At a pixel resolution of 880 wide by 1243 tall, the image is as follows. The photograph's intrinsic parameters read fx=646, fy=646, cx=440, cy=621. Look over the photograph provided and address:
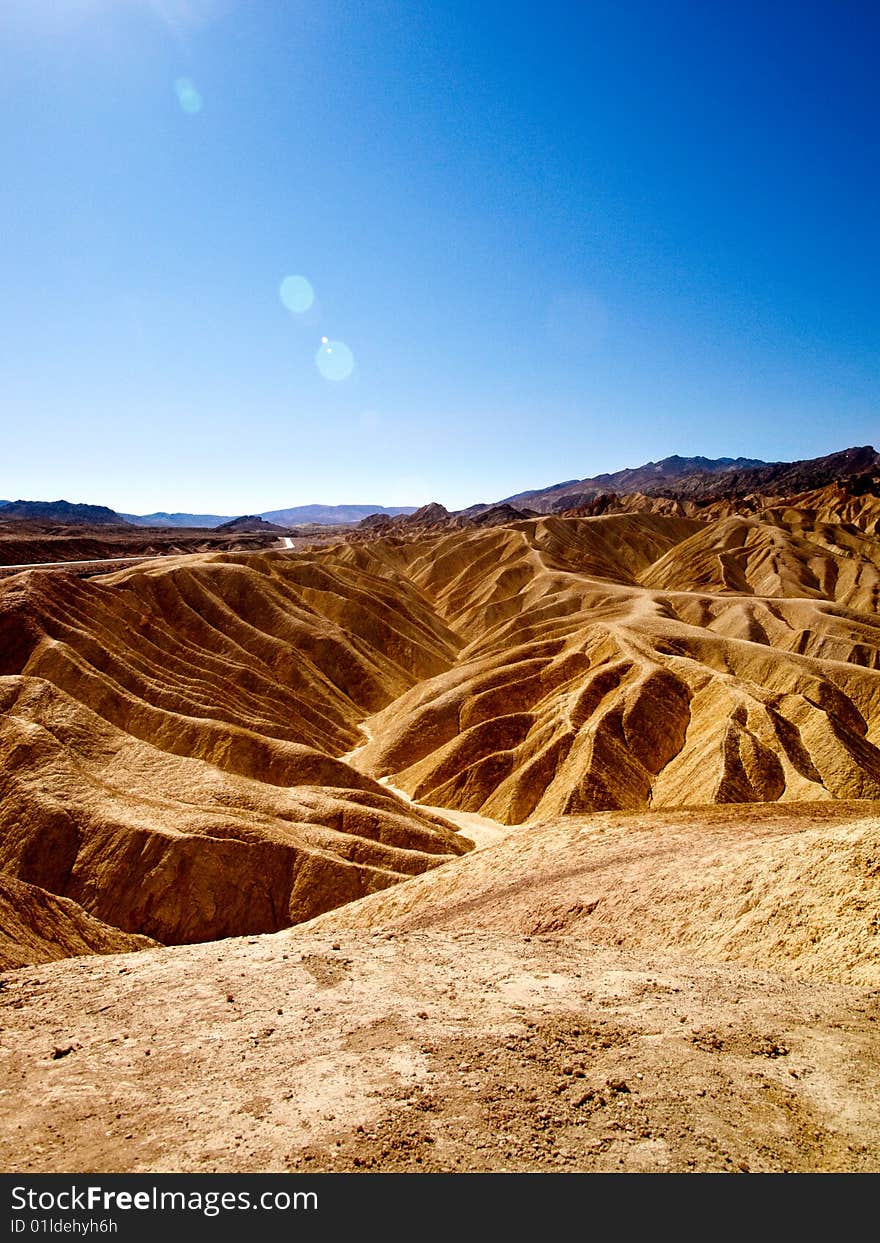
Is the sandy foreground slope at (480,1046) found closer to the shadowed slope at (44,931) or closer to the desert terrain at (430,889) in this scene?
the desert terrain at (430,889)

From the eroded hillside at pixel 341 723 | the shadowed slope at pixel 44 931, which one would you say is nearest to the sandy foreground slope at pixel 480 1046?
the shadowed slope at pixel 44 931

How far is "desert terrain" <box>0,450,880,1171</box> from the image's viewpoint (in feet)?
24.5

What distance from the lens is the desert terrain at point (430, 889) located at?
24.5 feet

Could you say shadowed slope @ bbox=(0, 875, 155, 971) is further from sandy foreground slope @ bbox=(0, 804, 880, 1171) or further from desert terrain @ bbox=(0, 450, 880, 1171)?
sandy foreground slope @ bbox=(0, 804, 880, 1171)

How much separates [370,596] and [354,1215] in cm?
7967

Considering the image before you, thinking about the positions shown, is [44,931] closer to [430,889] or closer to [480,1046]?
[430,889]

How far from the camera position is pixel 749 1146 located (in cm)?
684

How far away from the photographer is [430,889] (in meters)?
18.9

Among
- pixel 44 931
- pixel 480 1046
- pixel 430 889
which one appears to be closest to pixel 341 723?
pixel 430 889

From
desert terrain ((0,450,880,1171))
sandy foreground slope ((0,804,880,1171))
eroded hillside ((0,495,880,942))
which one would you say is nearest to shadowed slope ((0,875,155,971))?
desert terrain ((0,450,880,1171))

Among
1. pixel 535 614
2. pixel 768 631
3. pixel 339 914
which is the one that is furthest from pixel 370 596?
pixel 339 914

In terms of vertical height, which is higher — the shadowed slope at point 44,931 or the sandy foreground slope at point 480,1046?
the sandy foreground slope at point 480,1046

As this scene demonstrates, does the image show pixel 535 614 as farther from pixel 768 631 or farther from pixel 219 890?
pixel 219 890

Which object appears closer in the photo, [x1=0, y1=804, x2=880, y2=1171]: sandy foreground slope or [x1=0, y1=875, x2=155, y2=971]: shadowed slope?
[x1=0, y1=804, x2=880, y2=1171]: sandy foreground slope
